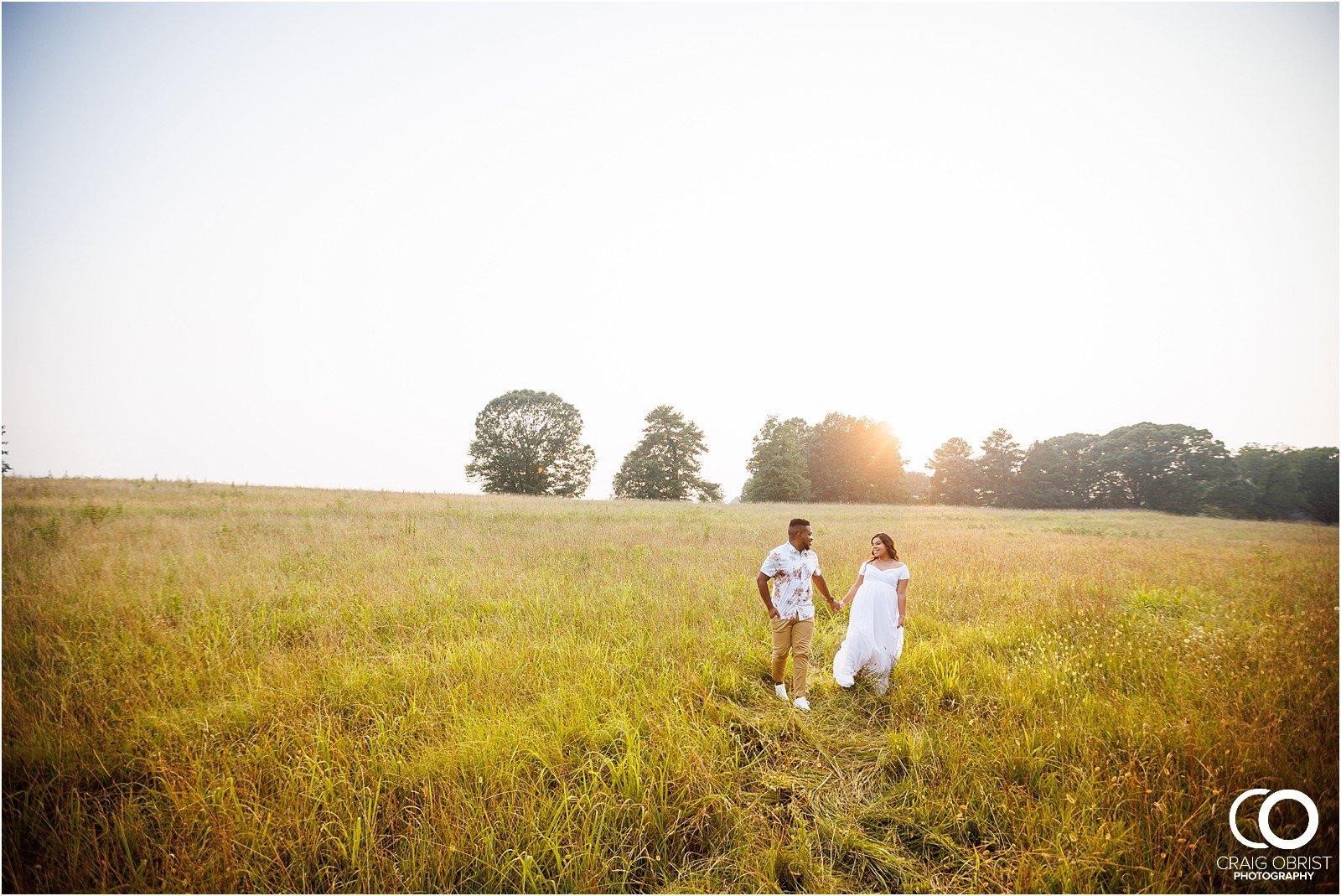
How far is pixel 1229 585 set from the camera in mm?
8523

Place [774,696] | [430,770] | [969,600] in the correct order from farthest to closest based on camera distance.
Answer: [969,600]
[774,696]
[430,770]

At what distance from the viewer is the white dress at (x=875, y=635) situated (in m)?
4.91

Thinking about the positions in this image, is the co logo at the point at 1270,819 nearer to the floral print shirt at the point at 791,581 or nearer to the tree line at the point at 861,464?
the floral print shirt at the point at 791,581

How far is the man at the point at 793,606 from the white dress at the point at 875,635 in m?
0.72

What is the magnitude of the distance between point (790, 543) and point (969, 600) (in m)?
5.00

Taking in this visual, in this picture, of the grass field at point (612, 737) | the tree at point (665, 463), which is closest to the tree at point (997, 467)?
the tree at point (665, 463)

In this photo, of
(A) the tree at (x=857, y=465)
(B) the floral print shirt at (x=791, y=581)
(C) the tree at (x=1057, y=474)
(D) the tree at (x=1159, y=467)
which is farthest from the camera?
(A) the tree at (x=857, y=465)

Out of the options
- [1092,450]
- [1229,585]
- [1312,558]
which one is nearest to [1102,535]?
[1312,558]

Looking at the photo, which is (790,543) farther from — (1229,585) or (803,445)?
(803,445)

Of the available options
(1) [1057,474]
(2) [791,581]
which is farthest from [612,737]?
(1) [1057,474]

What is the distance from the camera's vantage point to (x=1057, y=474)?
167 ft

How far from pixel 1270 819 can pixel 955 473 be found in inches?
2402

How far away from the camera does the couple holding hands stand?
A: 178 inches

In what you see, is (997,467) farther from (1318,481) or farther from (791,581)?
(791,581)
